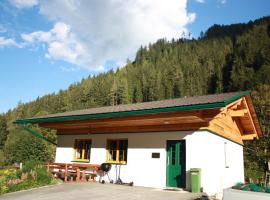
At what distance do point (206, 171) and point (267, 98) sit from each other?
23.3 meters

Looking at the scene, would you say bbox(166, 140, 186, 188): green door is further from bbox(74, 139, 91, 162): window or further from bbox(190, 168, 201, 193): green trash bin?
bbox(74, 139, 91, 162): window

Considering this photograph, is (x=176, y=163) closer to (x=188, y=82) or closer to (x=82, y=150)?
(x=82, y=150)

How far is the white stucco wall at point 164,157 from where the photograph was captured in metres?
11.8

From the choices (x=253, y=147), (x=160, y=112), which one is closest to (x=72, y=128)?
(x=160, y=112)

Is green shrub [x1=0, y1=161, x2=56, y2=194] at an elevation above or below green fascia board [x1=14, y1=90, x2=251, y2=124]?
below

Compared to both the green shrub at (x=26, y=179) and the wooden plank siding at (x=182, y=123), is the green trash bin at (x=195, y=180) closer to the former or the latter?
the wooden plank siding at (x=182, y=123)

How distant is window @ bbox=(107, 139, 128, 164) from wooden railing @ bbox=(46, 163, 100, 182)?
928 mm

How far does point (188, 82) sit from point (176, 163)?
6873 cm

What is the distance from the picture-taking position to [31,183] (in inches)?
497

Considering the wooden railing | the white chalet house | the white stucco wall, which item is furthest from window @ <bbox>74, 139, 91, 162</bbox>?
the wooden railing

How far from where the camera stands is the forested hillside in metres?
33.6

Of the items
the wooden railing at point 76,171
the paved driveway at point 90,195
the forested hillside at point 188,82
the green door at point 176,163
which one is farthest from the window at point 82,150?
the forested hillside at point 188,82

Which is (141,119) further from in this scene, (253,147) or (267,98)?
(267,98)

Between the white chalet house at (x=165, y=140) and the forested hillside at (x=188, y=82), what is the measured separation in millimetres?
12902
